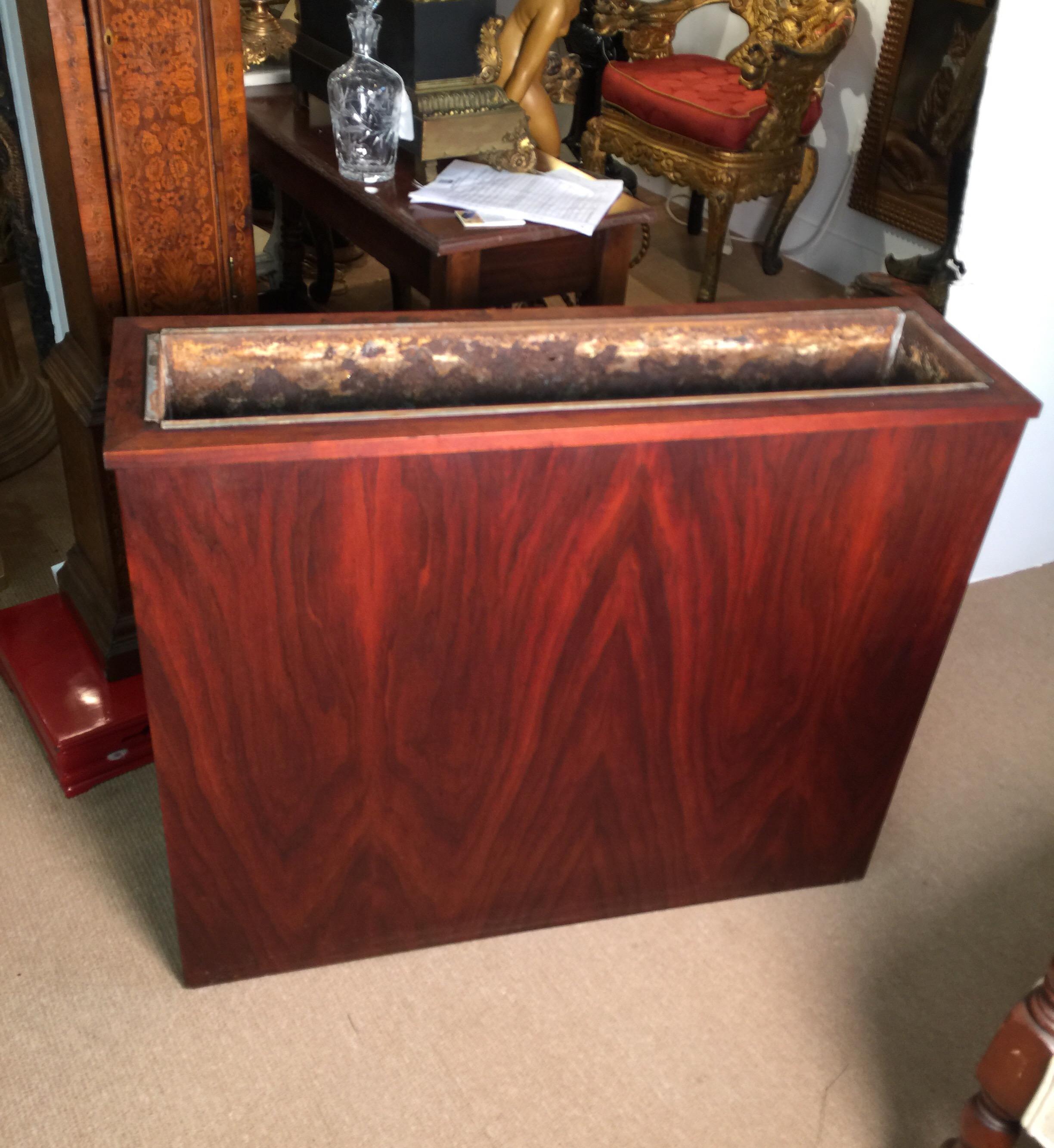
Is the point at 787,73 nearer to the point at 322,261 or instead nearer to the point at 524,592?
the point at 322,261

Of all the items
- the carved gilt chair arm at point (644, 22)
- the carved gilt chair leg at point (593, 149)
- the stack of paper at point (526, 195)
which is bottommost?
the carved gilt chair leg at point (593, 149)

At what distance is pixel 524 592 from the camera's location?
1329 mm

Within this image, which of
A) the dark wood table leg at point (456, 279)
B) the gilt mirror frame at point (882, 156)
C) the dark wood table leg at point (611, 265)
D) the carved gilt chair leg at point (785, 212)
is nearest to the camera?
the dark wood table leg at point (456, 279)

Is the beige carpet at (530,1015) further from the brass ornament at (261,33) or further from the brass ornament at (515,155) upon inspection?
the brass ornament at (261,33)

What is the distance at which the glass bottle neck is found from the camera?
209 centimetres

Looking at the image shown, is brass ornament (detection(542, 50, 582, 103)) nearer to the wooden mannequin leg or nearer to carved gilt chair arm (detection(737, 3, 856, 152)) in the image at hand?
carved gilt chair arm (detection(737, 3, 856, 152))

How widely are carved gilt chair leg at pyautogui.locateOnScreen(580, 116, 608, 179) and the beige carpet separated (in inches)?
95.7

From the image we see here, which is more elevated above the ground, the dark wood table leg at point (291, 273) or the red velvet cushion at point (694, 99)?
the red velvet cushion at point (694, 99)

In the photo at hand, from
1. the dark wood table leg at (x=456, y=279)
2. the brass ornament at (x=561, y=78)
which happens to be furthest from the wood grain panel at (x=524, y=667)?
the brass ornament at (x=561, y=78)

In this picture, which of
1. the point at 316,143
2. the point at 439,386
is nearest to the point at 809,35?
the point at 316,143

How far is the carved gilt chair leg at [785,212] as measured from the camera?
355 cm

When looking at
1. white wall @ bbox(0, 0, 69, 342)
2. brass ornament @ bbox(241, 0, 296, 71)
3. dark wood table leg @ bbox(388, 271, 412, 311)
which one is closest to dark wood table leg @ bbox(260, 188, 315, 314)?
dark wood table leg @ bbox(388, 271, 412, 311)

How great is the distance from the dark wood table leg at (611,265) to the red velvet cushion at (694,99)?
3.91ft

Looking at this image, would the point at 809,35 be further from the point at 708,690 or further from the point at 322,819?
the point at 322,819
